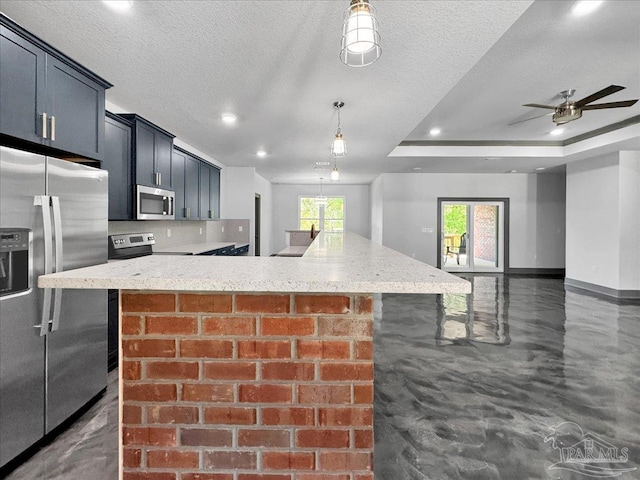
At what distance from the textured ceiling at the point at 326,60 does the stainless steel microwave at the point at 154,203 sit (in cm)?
82

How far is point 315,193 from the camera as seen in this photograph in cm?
1039

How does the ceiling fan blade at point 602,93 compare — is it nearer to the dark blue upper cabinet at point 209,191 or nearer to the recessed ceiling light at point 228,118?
the recessed ceiling light at point 228,118

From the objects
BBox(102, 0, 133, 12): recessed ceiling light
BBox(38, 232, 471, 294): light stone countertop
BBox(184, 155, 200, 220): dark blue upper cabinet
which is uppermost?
BBox(102, 0, 133, 12): recessed ceiling light

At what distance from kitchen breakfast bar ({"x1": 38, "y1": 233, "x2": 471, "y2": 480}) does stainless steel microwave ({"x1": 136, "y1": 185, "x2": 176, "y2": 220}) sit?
258 centimetres

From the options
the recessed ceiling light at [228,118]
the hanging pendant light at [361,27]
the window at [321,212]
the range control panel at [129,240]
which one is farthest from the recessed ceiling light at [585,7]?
the window at [321,212]

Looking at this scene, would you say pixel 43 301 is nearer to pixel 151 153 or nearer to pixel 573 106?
pixel 151 153

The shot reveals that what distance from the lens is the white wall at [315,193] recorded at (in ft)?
34.0

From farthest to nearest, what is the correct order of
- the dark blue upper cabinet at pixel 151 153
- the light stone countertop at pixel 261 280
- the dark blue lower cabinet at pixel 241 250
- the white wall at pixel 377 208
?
1. the white wall at pixel 377 208
2. the dark blue lower cabinet at pixel 241 250
3. the dark blue upper cabinet at pixel 151 153
4. the light stone countertop at pixel 261 280

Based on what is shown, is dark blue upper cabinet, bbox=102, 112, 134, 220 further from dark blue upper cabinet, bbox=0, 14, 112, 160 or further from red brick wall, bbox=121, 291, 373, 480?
red brick wall, bbox=121, 291, 373, 480

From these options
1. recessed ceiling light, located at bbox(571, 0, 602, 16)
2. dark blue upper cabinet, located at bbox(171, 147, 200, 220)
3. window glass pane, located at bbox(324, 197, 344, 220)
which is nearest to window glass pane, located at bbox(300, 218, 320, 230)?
window glass pane, located at bbox(324, 197, 344, 220)

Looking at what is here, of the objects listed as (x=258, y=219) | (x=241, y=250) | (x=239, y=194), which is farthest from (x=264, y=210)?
(x=241, y=250)

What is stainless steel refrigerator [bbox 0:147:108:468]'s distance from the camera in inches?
64.1

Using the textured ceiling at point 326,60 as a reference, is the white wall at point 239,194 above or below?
below

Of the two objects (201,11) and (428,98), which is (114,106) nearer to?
(201,11)
